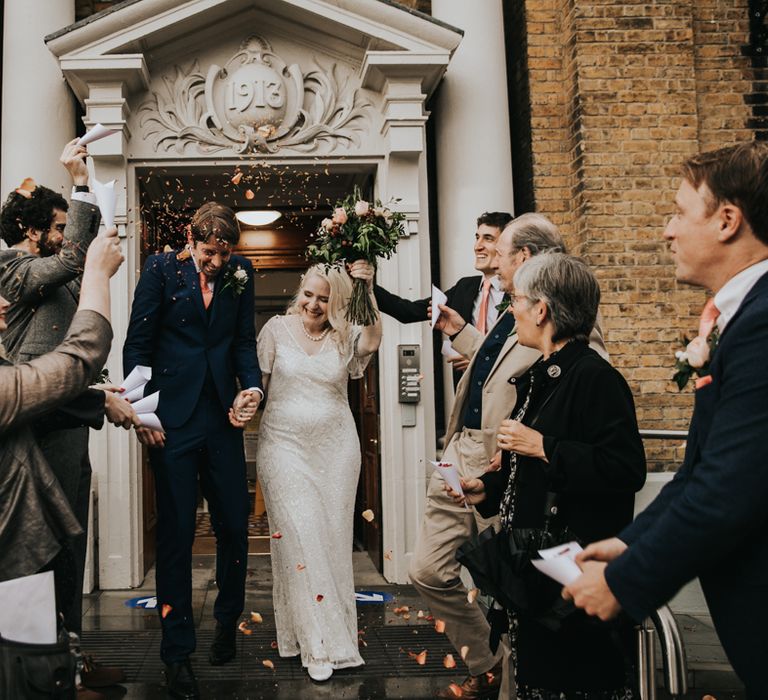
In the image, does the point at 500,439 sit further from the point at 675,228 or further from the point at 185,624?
the point at 185,624

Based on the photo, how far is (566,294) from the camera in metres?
3.08

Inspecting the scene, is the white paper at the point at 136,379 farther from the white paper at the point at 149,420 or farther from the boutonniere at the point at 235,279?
the boutonniere at the point at 235,279

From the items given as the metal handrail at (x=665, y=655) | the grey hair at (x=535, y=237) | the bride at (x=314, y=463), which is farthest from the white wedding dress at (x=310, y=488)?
the metal handrail at (x=665, y=655)

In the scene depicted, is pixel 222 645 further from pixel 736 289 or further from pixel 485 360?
pixel 736 289

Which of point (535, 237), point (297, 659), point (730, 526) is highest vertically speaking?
point (535, 237)

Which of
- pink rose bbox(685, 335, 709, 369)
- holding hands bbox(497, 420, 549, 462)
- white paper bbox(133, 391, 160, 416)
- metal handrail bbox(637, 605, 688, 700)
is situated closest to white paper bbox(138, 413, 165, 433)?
white paper bbox(133, 391, 160, 416)

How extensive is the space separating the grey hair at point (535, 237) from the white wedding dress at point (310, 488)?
1634 millimetres

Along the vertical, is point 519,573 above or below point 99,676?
above

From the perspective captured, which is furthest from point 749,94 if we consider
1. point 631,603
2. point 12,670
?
point 12,670

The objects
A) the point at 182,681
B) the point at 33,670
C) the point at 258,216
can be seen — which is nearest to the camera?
the point at 33,670

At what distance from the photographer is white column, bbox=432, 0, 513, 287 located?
7.13 m

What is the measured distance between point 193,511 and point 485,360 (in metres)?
1.85

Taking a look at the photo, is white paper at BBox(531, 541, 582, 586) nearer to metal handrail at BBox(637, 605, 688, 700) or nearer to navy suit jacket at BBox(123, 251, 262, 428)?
metal handrail at BBox(637, 605, 688, 700)

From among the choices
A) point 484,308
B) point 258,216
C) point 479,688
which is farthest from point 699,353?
point 258,216
